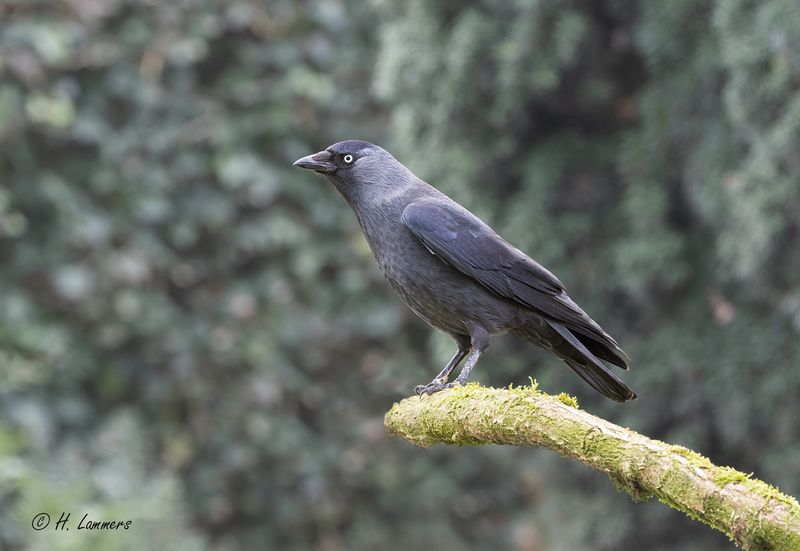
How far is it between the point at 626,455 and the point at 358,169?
6.55 feet

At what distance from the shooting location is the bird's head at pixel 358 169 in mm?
4078

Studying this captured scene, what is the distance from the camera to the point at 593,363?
3582mm

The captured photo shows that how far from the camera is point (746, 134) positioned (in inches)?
182

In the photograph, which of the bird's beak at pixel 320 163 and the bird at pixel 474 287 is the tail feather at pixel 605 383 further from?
the bird's beak at pixel 320 163

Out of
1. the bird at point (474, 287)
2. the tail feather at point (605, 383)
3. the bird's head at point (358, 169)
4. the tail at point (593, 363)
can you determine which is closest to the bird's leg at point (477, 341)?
the bird at point (474, 287)

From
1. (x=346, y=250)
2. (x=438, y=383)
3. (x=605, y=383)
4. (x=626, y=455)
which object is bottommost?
(x=626, y=455)

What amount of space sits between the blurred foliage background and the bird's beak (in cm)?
137

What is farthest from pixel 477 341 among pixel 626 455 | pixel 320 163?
pixel 626 455

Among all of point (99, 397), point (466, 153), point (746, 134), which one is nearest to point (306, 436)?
point (99, 397)

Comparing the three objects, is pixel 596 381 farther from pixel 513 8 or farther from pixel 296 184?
pixel 296 184

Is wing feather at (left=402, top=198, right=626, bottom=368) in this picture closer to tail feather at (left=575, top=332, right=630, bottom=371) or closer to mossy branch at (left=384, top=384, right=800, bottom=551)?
tail feather at (left=575, top=332, right=630, bottom=371)

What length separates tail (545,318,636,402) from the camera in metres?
3.54

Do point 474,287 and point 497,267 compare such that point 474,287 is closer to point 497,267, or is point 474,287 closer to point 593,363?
point 497,267

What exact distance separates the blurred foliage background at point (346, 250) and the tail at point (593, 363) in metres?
1.10
